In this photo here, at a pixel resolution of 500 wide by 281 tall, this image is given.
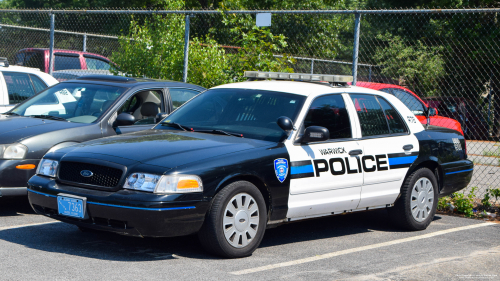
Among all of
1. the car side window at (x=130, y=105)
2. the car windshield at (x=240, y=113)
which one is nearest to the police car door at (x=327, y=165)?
the car windshield at (x=240, y=113)

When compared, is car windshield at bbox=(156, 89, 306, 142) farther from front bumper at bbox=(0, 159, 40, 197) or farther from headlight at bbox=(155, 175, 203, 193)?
front bumper at bbox=(0, 159, 40, 197)

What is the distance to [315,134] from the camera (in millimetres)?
5727

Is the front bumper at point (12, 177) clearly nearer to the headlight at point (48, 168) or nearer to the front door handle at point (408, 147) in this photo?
the headlight at point (48, 168)

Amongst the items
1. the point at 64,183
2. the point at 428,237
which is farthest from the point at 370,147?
the point at 64,183

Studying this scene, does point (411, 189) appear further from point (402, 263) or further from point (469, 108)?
point (469, 108)

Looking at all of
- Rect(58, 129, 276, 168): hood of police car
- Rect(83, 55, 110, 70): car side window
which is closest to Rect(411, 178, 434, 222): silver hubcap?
Rect(58, 129, 276, 168): hood of police car

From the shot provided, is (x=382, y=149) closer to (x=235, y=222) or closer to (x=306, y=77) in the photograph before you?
(x=306, y=77)

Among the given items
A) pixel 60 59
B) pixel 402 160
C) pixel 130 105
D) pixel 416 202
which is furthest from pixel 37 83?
pixel 60 59

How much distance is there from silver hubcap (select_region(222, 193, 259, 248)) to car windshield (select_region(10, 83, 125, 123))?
292 centimetres

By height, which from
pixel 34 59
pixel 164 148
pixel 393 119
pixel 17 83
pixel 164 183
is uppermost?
pixel 34 59

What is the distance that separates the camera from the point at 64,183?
5359 mm

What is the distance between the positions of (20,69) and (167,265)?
5.51 meters

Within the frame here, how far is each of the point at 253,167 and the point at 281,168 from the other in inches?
13.4

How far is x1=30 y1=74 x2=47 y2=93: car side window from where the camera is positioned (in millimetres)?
9328
